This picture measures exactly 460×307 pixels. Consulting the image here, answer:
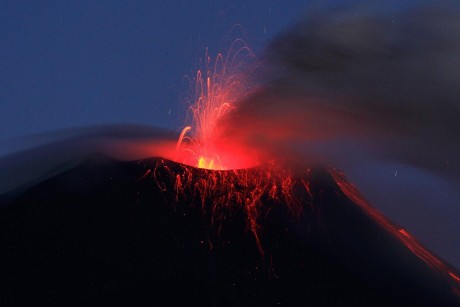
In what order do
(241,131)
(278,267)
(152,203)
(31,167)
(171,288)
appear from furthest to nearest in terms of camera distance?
(241,131), (31,167), (152,203), (278,267), (171,288)

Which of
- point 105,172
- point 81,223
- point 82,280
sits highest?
point 105,172

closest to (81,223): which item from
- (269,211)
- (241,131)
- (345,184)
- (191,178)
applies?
(191,178)

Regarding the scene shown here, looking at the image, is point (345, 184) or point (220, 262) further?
point (345, 184)

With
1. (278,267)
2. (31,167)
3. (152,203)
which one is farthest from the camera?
(31,167)

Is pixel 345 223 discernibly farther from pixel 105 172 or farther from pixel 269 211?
pixel 105 172

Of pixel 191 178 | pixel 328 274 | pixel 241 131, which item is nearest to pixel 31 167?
pixel 191 178

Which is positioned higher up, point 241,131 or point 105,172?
point 241,131
